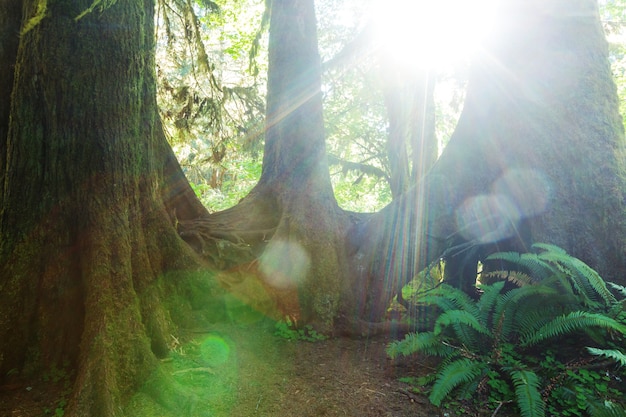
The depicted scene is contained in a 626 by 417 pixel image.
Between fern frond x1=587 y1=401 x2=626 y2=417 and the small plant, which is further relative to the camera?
the small plant

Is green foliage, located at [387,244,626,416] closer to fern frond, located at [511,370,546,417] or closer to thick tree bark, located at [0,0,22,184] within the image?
fern frond, located at [511,370,546,417]

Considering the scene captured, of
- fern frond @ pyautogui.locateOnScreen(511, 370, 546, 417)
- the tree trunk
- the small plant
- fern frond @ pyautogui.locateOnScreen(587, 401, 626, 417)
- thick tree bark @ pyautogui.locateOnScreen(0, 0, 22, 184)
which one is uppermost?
thick tree bark @ pyautogui.locateOnScreen(0, 0, 22, 184)

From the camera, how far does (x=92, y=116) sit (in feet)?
10.3

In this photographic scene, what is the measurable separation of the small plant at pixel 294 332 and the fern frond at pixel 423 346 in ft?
3.18

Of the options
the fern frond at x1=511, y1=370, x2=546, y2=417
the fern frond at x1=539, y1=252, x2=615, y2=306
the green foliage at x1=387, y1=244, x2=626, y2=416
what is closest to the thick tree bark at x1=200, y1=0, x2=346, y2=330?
the green foliage at x1=387, y1=244, x2=626, y2=416

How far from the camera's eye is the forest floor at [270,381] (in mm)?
2840

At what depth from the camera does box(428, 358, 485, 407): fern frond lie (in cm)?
304

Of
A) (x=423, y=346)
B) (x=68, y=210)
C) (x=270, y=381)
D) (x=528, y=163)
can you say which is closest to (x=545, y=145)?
(x=528, y=163)

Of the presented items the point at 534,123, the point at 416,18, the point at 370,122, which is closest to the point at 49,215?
the point at 534,123

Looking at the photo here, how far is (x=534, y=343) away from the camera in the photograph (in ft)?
11.4

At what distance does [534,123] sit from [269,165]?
12.1 feet

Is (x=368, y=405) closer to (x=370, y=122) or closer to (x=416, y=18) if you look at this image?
(x=416, y=18)

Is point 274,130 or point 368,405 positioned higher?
point 274,130

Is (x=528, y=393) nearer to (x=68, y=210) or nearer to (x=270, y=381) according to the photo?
(x=270, y=381)
